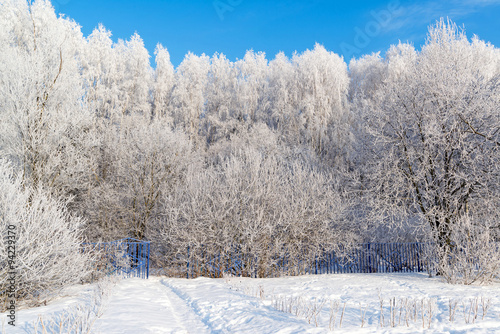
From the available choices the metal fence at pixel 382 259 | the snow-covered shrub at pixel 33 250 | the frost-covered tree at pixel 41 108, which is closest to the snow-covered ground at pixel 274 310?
the snow-covered shrub at pixel 33 250

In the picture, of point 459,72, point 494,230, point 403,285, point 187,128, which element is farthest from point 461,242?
point 187,128

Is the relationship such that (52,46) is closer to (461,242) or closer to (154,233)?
(154,233)

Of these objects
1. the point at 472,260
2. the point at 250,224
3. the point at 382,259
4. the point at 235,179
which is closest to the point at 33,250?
the point at 250,224

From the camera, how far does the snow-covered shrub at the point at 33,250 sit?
6.52 m

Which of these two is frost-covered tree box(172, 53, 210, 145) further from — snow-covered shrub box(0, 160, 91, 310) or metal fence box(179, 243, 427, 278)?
snow-covered shrub box(0, 160, 91, 310)

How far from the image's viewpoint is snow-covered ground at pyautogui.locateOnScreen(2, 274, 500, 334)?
4.96 meters

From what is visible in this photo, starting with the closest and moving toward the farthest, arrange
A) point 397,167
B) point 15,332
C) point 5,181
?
1. point 15,332
2. point 5,181
3. point 397,167

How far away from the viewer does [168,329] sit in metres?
5.22

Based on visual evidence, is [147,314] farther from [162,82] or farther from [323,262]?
[162,82]

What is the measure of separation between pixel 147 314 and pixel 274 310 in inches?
94.0

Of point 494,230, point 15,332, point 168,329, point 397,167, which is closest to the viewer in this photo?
point 15,332

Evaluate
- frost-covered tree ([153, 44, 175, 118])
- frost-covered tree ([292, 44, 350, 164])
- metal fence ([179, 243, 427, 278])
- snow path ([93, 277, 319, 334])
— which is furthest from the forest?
frost-covered tree ([292, 44, 350, 164])

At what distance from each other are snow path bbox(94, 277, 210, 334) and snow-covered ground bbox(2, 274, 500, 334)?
0.5 inches

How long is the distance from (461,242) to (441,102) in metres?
4.80
